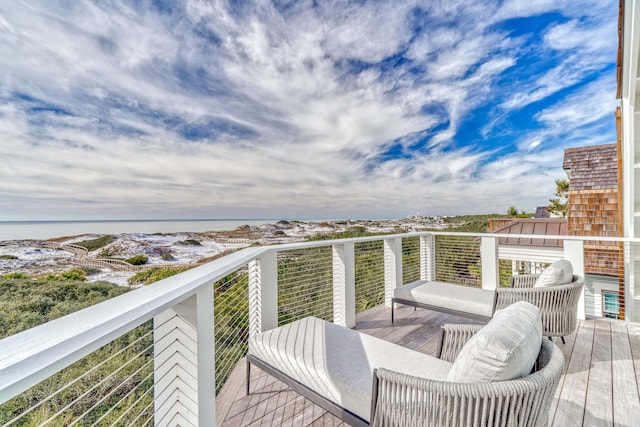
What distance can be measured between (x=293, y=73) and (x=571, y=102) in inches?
290

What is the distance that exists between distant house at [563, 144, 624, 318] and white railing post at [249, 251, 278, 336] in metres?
4.51

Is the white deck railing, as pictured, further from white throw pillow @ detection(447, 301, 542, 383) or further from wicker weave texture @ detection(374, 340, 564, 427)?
white throw pillow @ detection(447, 301, 542, 383)

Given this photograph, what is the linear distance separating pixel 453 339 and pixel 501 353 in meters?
0.93

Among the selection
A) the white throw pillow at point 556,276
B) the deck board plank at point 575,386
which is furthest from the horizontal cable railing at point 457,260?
the white throw pillow at point 556,276

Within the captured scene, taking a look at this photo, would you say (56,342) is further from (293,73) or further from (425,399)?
(293,73)

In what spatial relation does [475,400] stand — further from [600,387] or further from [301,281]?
[301,281]

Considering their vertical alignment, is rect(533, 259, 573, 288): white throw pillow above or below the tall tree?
below

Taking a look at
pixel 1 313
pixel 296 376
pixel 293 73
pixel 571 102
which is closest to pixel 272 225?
pixel 293 73

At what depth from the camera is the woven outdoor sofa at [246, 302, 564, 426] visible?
1103 mm

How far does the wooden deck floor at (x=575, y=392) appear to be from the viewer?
194 cm

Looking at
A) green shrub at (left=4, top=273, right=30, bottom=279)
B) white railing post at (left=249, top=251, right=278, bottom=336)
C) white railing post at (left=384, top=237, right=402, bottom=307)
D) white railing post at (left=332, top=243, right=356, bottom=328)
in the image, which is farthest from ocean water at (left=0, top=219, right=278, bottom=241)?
white railing post at (left=249, top=251, right=278, bottom=336)

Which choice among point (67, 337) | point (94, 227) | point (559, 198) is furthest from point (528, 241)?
point (94, 227)

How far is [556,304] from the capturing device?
2609 mm

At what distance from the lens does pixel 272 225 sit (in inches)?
410
